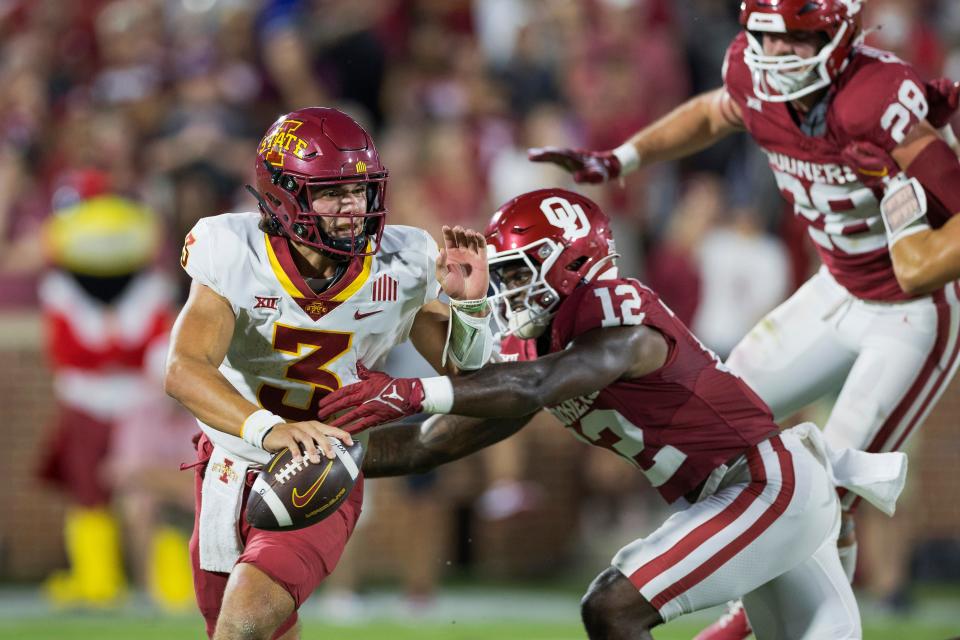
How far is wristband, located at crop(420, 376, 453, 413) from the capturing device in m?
4.32

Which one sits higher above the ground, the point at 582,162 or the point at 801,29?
the point at 801,29

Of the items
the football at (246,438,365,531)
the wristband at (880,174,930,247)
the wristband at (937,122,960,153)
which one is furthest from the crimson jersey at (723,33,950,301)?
the football at (246,438,365,531)

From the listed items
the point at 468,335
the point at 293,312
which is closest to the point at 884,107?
the point at 468,335

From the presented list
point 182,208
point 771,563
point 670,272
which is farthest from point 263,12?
point 771,563

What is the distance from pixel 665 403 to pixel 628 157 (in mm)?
1518

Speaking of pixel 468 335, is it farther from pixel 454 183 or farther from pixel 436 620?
pixel 454 183

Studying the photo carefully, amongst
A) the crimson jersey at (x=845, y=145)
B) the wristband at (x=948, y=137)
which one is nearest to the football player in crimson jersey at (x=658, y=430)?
the crimson jersey at (x=845, y=145)

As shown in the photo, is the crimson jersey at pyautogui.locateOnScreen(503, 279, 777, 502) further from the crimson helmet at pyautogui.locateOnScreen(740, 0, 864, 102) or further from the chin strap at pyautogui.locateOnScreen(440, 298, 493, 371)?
the crimson helmet at pyautogui.locateOnScreen(740, 0, 864, 102)

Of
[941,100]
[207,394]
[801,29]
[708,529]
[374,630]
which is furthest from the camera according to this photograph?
[374,630]

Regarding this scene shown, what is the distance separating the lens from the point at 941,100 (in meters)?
5.34

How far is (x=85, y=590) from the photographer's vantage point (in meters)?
8.84

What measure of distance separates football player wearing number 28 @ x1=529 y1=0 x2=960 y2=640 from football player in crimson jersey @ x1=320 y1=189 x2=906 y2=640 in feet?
1.79

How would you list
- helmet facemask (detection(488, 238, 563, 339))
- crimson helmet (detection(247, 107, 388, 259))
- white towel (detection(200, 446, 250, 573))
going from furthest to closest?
helmet facemask (detection(488, 238, 563, 339)) → white towel (detection(200, 446, 250, 573)) → crimson helmet (detection(247, 107, 388, 259))

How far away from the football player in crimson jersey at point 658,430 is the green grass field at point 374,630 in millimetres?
2868
